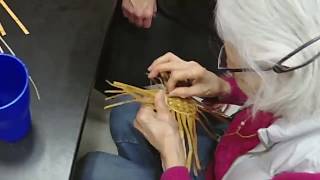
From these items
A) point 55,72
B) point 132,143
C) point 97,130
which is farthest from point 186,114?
point 97,130

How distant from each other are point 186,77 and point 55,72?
11.7 inches

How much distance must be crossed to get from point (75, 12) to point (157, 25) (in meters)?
0.39

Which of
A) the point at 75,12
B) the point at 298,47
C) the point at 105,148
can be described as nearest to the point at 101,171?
the point at 75,12

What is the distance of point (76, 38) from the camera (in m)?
1.06

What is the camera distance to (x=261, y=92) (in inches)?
33.4

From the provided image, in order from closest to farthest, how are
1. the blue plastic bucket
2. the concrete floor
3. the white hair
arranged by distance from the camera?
the white hair, the blue plastic bucket, the concrete floor

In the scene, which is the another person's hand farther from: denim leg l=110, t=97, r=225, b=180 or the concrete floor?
the concrete floor

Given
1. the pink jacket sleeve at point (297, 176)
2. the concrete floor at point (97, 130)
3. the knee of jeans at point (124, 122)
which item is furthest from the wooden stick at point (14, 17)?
the concrete floor at point (97, 130)

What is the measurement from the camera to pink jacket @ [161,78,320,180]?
106 cm

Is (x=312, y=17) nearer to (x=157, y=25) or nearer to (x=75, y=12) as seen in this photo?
(x=75, y=12)

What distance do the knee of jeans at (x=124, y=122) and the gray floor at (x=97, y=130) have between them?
1.16 feet

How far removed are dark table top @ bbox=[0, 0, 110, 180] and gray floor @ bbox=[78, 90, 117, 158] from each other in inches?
25.3

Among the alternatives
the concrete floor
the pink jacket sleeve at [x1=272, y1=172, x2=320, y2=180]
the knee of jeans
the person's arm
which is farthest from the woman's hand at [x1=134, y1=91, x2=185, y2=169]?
the concrete floor

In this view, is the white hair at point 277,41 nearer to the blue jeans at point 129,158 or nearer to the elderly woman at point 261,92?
the elderly woman at point 261,92
